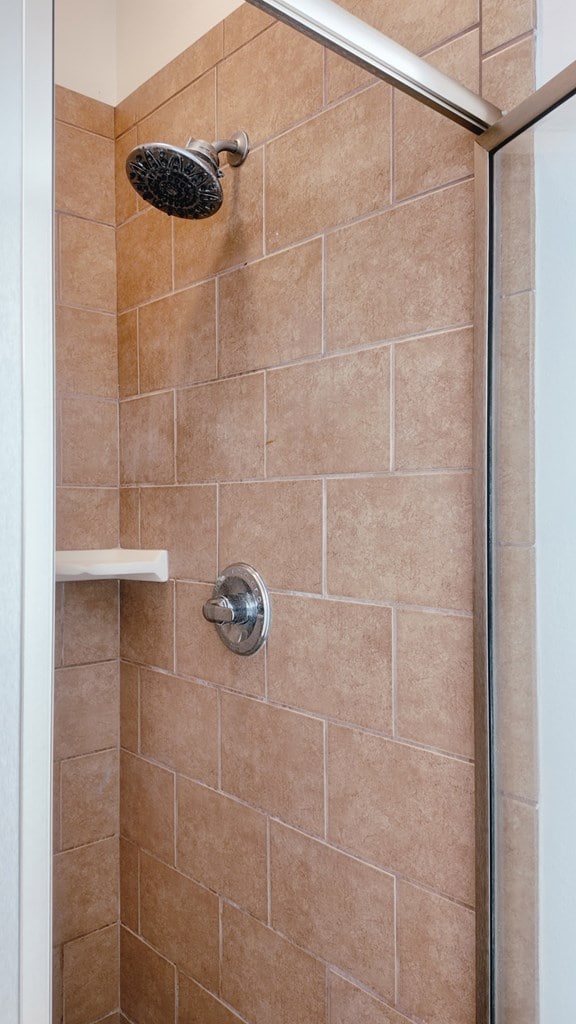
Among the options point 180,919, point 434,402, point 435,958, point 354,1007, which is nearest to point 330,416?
point 434,402

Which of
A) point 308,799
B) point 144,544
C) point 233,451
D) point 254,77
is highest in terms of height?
point 254,77

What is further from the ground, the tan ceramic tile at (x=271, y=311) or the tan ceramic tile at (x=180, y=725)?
the tan ceramic tile at (x=271, y=311)

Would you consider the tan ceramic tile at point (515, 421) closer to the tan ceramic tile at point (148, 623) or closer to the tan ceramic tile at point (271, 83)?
the tan ceramic tile at point (271, 83)

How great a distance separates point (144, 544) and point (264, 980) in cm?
75

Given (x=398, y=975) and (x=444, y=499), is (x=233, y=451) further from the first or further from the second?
(x=398, y=975)

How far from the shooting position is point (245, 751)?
1.12 meters

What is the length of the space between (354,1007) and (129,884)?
56 centimetres

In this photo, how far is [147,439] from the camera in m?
1.28

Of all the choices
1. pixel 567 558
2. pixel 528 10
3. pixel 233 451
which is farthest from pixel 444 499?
pixel 528 10

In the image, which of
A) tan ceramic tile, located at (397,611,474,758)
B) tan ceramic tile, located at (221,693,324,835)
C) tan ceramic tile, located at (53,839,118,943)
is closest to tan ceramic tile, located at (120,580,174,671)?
tan ceramic tile, located at (221,693,324,835)

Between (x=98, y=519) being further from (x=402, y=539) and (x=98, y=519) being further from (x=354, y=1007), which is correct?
(x=354, y=1007)

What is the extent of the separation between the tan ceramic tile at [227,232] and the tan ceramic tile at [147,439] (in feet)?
0.73

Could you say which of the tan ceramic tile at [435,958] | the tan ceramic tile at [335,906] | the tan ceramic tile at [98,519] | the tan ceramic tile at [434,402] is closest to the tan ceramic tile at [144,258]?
the tan ceramic tile at [98,519]

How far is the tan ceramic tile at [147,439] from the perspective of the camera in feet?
4.11
